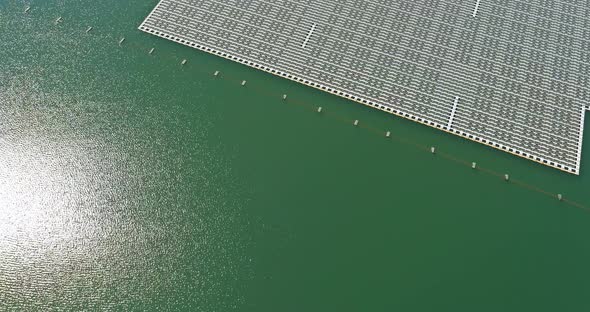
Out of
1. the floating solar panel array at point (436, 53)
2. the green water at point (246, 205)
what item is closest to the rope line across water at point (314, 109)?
the green water at point (246, 205)

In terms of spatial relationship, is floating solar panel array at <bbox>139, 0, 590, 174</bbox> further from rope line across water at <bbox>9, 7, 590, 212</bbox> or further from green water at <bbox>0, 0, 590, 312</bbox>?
rope line across water at <bbox>9, 7, 590, 212</bbox>

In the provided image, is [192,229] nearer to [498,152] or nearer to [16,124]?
[16,124]

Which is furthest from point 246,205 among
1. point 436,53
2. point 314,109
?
point 436,53

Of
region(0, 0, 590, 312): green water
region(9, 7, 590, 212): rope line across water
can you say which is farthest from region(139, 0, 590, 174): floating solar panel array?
region(9, 7, 590, 212): rope line across water

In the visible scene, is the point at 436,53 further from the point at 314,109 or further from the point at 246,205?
the point at 246,205

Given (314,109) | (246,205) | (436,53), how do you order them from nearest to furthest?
(246,205) < (314,109) < (436,53)

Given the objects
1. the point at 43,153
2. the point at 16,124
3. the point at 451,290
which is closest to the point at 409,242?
the point at 451,290
